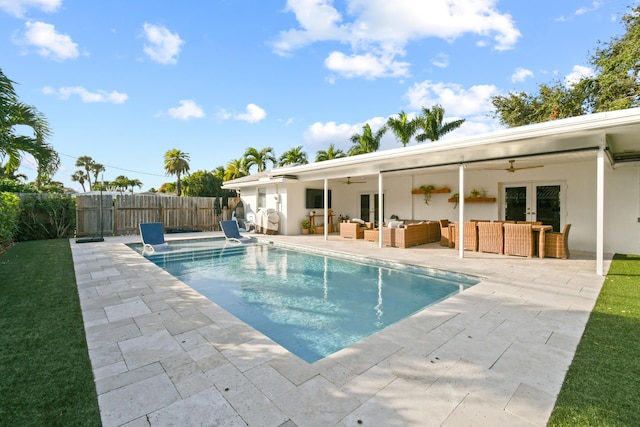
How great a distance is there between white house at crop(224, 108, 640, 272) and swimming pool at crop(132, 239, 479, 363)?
9.86 ft

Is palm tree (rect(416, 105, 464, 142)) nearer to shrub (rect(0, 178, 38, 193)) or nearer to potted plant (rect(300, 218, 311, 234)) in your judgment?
potted plant (rect(300, 218, 311, 234))

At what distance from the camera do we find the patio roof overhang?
555cm

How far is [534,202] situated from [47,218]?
64.1ft

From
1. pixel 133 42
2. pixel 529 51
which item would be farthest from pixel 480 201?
pixel 133 42

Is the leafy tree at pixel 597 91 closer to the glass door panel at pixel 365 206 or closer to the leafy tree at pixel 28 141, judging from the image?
the glass door panel at pixel 365 206

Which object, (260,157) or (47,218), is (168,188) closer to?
(260,157)

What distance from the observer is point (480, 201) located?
1138 cm

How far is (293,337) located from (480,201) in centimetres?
1019

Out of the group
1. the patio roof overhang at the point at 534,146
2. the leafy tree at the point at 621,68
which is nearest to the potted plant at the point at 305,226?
the patio roof overhang at the point at 534,146

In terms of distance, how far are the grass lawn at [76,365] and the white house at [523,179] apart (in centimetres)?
316

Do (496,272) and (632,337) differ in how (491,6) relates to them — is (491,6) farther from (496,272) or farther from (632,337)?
(632,337)

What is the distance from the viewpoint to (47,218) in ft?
41.6

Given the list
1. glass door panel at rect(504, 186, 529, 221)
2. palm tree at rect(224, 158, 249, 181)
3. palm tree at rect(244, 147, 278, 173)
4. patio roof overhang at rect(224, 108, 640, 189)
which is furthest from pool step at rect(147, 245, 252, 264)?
palm tree at rect(224, 158, 249, 181)

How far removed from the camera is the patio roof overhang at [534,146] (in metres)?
5.55
